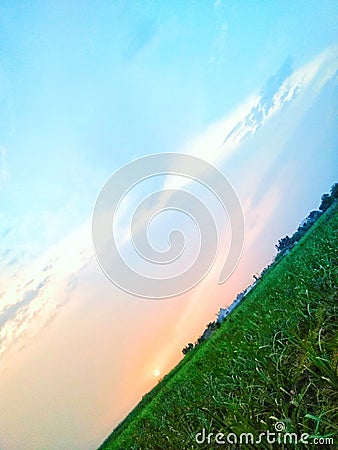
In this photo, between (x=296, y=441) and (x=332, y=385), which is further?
(x=332, y=385)

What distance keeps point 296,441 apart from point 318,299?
1.57 m

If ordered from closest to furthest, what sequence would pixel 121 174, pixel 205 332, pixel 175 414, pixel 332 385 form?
pixel 332 385 < pixel 175 414 < pixel 121 174 < pixel 205 332

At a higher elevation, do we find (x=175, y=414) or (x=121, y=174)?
(x=121, y=174)

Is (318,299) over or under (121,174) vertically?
under

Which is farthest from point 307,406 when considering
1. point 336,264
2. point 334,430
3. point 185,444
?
point 336,264

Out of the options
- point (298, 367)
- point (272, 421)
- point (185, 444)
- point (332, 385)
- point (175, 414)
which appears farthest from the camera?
point (175, 414)

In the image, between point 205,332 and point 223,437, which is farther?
point 205,332

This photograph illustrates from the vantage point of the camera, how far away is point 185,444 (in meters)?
3.07

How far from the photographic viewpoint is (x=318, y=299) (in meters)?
3.18

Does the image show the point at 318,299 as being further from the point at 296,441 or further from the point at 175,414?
the point at 175,414

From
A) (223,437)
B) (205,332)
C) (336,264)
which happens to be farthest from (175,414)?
(205,332)

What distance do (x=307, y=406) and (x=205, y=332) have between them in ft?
180

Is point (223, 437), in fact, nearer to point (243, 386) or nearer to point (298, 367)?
point (243, 386)

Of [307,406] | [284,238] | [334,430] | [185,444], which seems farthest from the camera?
[284,238]
